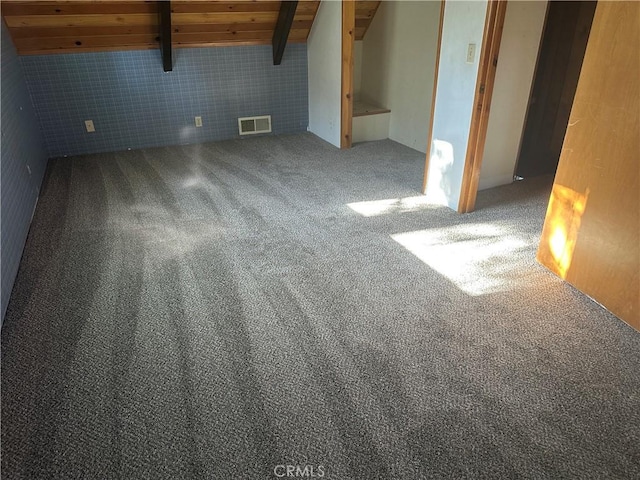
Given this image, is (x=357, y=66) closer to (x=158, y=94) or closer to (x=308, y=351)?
(x=158, y=94)

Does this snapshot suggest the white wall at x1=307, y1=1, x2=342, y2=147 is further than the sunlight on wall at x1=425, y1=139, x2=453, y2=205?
Yes

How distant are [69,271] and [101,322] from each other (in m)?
0.56

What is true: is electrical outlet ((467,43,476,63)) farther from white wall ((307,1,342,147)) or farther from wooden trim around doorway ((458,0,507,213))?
white wall ((307,1,342,147))

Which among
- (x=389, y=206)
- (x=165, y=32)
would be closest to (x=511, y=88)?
(x=389, y=206)

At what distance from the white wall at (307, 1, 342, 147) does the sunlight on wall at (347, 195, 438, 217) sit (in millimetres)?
1437

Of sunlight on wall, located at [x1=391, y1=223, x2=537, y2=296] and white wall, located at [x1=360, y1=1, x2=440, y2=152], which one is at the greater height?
white wall, located at [x1=360, y1=1, x2=440, y2=152]

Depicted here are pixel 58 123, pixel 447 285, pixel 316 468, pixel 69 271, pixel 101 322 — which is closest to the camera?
pixel 316 468

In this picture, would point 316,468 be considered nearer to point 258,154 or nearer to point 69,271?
→ point 69,271

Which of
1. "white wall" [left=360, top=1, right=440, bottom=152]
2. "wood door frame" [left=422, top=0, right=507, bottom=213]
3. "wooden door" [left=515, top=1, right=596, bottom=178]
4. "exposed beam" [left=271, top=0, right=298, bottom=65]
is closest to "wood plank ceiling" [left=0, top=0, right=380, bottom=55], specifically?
"exposed beam" [left=271, top=0, right=298, bottom=65]

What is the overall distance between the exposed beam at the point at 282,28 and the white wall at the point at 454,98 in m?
1.81

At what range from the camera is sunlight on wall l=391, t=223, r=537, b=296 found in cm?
216

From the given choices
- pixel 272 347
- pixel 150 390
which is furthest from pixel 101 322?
pixel 272 347

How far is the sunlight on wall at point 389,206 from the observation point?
116 inches

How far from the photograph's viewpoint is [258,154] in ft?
13.8
